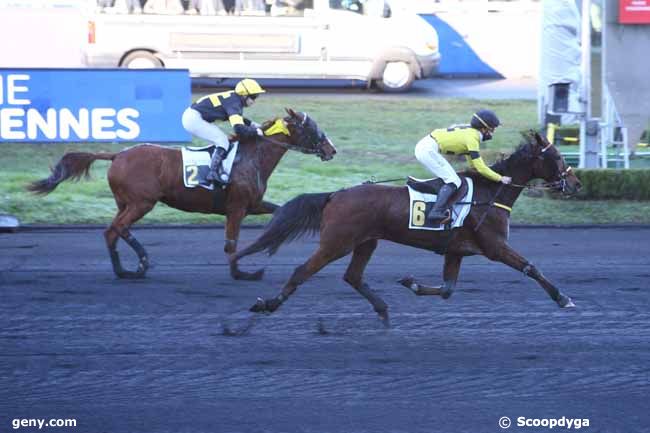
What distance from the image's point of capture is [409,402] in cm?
704

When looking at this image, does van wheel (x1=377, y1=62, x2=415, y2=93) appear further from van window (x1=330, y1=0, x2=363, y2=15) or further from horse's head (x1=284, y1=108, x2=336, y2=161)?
horse's head (x1=284, y1=108, x2=336, y2=161)

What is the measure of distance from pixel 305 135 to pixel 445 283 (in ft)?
8.68

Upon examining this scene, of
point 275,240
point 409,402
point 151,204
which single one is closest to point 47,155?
point 151,204

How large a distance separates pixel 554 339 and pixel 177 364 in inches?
110

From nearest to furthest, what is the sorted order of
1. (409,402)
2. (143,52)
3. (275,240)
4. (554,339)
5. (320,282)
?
(409,402), (554,339), (275,240), (320,282), (143,52)

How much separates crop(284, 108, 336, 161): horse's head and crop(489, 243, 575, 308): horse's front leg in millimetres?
2702

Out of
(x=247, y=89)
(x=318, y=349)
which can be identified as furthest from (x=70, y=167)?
(x=318, y=349)

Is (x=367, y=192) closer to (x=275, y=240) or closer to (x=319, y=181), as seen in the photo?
(x=275, y=240)

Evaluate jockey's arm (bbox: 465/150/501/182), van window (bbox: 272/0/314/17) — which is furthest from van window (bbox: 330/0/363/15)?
jockey's arm (bbox: 465/150/501/182)

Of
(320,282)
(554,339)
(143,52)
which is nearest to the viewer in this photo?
(554,339)

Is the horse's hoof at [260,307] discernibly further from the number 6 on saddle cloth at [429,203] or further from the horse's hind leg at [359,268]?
the number 6 on saddle cloth at [429,203]

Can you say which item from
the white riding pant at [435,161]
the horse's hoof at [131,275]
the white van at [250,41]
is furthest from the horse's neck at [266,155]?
the white van at [250,41]

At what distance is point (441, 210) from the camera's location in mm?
Answer: 9047

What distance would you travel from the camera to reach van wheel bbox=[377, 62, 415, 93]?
24.0m
